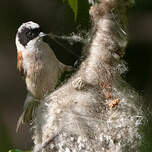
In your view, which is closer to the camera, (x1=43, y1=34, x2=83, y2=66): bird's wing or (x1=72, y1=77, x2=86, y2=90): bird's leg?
(x1=72, y1=77, x2=86, y2=90): bird's leg

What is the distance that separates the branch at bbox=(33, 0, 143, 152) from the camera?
3.19 m

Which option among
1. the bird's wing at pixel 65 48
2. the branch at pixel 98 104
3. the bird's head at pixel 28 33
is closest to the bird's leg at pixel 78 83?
the branch at pixel 98 104

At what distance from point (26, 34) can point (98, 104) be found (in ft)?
2.20

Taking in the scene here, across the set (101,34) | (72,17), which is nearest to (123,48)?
(101,34)

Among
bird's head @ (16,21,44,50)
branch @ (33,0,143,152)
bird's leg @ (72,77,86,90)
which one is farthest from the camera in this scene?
bird's head @ (16,21,44,50)

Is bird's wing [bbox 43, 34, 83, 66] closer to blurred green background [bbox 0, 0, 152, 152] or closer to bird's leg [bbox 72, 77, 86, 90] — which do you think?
blurred green background [bbox 0, 0, 152, 152]

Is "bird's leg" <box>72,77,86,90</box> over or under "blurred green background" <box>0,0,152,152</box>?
over

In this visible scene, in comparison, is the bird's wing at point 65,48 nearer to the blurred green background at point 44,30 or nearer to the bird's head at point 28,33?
the blurred green background at point 44,30

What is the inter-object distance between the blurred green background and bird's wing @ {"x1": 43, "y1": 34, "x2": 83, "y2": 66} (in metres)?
0.06

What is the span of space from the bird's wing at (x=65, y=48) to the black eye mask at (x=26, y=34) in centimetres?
19

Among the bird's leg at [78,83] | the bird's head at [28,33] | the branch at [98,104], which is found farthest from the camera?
the bird's head at [28,33]

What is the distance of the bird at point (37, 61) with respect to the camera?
370 cm

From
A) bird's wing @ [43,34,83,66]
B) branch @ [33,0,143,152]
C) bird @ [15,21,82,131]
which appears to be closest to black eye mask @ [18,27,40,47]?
bird @ [15,21,82,131]

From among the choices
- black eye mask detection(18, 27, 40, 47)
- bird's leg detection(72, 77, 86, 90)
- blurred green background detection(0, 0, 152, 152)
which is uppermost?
black eye mask detection(18, 27, 40, 47)
